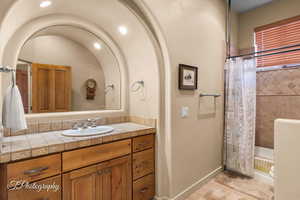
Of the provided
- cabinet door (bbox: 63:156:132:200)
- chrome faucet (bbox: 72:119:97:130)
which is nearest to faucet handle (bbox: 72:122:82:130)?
chrome faucet (bbox: 72:119:97:130)

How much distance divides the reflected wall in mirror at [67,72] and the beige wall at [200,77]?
922mm

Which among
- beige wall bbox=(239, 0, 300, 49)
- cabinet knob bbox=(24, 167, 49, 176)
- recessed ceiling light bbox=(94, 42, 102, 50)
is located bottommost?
cabinet knob bbox=(24, 167, 49, 176)

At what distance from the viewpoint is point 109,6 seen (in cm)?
165

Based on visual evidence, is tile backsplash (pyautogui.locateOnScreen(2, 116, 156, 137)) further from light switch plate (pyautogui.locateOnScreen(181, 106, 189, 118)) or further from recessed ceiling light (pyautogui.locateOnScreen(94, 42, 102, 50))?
recessed ceiling light (pyautogui.locateOnScreen(94, 42, 102, 50))

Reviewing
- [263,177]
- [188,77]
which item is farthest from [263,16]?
[263,177]

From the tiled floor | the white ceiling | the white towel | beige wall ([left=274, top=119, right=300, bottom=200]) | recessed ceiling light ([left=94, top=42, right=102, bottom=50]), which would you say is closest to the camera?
beige wall ([left=274, top=119, right=300, bottom=200])

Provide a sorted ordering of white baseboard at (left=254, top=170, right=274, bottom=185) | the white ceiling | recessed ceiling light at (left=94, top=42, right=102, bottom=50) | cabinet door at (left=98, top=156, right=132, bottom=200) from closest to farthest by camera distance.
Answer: cabinet door at (left=98, top=156, right=132, bottom=200) → recessed ceiling light at (left=94, top=42, right=102, bottom=50) → white baseboard at (left=254, top=170, right=274, bottom=185) → the white ceiling

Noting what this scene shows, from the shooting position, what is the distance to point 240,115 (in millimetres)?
2391

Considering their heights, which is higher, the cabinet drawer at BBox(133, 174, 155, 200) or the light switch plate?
→ the light switch plate

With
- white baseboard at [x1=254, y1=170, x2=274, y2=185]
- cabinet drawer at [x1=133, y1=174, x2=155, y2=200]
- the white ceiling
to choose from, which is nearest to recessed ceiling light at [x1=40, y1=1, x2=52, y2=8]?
cabinet drawer at [x1=133, y1=174, x2=155, y2=200]

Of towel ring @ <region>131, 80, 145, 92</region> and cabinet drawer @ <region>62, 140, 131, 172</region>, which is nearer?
cabinet drawer @ <region>62, 140, 131, 172</region>

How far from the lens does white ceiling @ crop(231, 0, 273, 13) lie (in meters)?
2.64

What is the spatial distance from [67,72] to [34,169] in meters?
1.20

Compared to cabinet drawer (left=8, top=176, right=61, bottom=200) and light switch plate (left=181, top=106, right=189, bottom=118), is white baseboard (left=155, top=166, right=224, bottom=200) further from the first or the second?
cabinet drawer (left=8, top=176, right=61, bottom=200)
